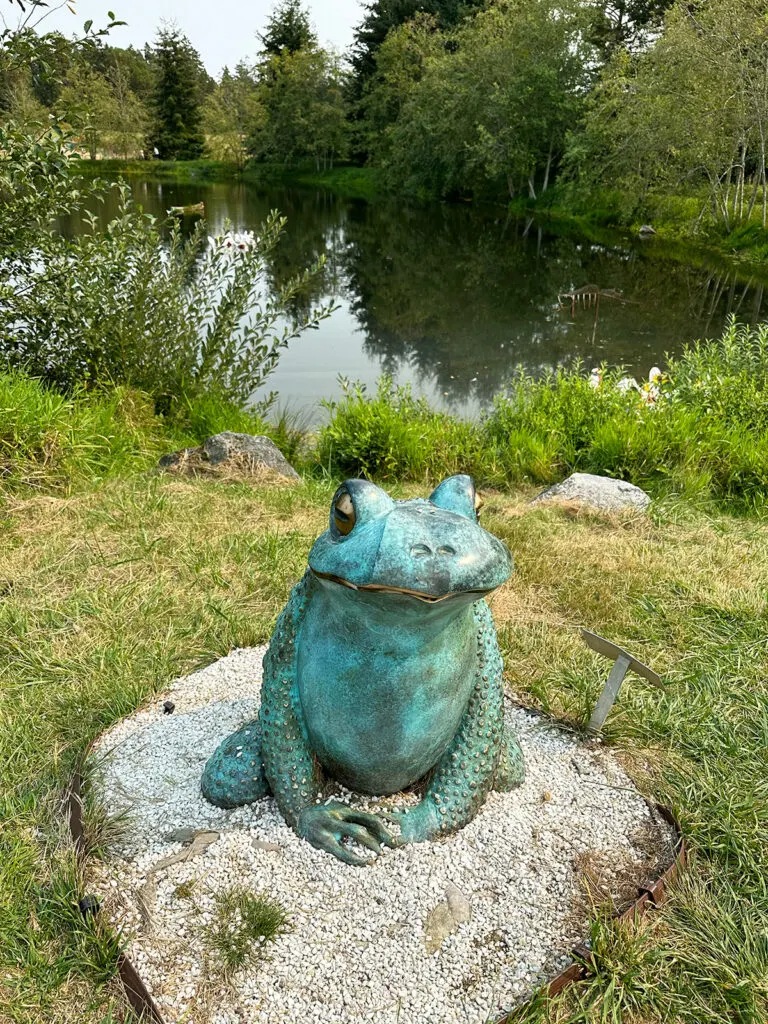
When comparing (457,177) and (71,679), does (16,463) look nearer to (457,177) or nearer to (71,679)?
(71,679)

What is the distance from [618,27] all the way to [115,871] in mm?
39463

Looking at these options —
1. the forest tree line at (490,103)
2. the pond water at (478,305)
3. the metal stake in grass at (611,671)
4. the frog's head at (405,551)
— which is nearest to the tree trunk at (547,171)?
the forest tree line at (490,103)

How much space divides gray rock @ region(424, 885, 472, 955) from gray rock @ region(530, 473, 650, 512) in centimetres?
348

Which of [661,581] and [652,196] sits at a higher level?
[652,196]

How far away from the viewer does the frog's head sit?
1396mm

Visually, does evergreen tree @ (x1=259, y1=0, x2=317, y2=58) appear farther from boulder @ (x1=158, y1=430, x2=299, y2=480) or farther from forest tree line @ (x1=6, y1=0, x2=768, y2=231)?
boulder @ (x1=158, y1=430, x2=299, y2=480)

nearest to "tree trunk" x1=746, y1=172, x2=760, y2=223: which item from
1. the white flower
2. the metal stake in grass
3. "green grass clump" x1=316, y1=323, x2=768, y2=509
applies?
"green grass clump" x1=316, y1=323, x2=768, y2=509

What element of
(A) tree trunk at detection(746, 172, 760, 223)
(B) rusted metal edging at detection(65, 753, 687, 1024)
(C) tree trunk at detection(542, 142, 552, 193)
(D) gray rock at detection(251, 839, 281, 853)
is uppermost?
(C) tree trunk at detection(542, 142, 552, 193)

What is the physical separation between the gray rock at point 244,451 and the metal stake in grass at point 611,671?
3474 millimetres

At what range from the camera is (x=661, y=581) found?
389 centimetres

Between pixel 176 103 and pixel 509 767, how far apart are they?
5950 cm

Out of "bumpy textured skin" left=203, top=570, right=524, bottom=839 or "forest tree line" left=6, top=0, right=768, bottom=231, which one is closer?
"bumpy textured skin" left=203, top=570, right=524, bottom=839

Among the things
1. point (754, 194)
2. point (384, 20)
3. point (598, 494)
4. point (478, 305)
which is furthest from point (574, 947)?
point (384, 20)

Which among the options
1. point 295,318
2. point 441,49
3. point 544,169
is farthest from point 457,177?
point 295,318
